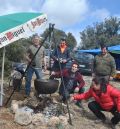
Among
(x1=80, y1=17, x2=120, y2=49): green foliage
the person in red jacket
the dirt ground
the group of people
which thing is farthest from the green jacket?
(x1=80, y1=17, x2=120, y2=49): green foliage

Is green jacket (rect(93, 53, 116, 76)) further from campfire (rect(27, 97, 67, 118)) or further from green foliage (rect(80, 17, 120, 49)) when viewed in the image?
green foliage (rect(80, 17, 120, 49))

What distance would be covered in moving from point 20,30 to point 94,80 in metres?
2.08

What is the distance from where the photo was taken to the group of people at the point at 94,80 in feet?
25.5

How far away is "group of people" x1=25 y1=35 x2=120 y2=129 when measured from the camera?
776 cm

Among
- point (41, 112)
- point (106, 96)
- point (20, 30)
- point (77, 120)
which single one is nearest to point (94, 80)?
point (106, 96)

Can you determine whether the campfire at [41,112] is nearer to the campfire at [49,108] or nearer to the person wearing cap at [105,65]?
the campfire at [49,108]

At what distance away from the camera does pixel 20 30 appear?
26.5 feet

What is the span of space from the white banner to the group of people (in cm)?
83

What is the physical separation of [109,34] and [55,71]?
63452 mm

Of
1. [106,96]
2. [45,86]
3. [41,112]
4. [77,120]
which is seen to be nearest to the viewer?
[106,96]

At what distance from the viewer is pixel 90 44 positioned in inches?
2707

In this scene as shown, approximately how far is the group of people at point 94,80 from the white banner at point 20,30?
0.83 metres

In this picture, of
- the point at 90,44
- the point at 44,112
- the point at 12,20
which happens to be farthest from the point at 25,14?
the point at 90,44

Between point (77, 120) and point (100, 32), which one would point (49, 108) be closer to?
point (77, 120)
